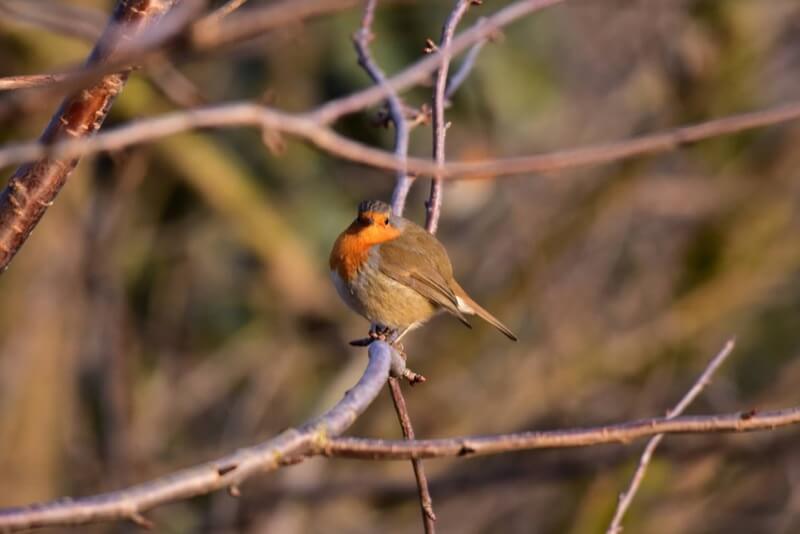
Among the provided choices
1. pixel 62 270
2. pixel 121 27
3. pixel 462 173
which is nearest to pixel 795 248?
pixel 62 270

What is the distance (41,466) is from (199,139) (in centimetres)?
178

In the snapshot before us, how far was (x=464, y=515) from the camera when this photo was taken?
7102mm

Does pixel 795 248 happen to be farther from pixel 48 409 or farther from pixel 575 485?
pixel 48 409

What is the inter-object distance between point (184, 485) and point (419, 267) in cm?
253

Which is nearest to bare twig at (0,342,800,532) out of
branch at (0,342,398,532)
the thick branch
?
branch at (0,342,398,532)

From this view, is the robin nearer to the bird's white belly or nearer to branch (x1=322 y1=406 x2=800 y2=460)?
the bird's white belly

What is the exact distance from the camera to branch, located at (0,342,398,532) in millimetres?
1157

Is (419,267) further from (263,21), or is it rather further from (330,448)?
(263,21)

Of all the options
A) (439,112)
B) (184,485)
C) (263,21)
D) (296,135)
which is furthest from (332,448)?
(439,112)

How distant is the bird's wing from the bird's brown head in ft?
0.11

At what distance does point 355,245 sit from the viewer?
12.0 ft

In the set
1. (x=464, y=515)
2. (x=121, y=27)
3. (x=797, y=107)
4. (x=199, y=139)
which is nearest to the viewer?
(x=797, y=107)

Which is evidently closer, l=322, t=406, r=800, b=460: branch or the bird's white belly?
l=322, t=406, r=800, b=460: branch

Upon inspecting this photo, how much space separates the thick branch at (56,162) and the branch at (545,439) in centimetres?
83
